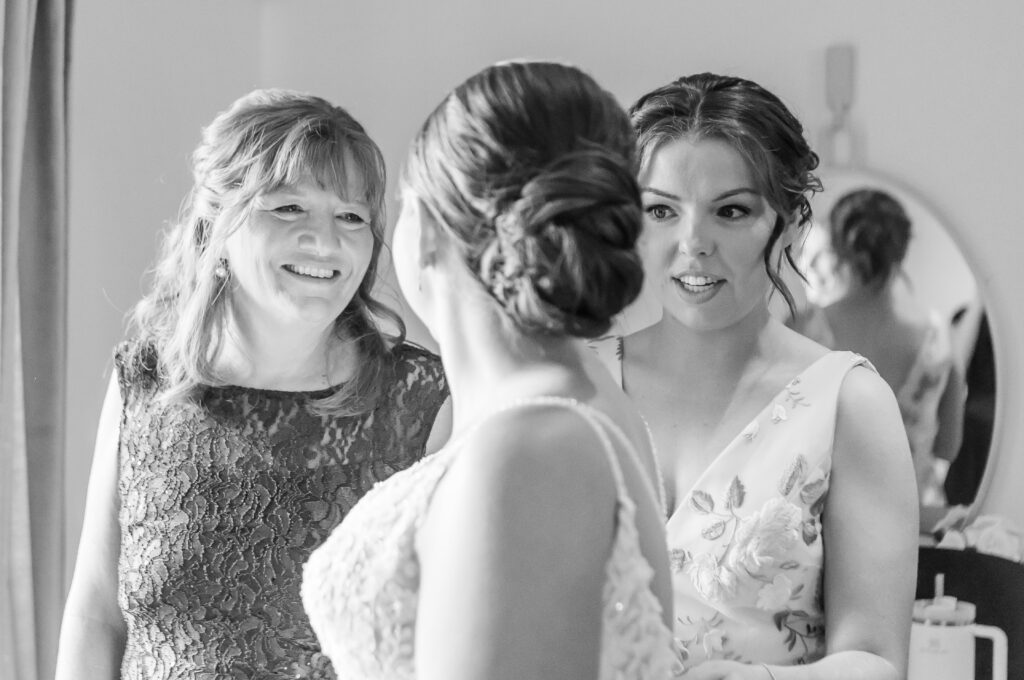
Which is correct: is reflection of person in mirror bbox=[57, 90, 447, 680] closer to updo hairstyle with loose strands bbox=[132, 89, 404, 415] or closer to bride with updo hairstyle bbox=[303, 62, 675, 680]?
updo hairstyle with loose strands bbox=[132, 89, 404, 415]

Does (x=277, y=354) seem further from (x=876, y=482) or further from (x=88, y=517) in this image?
(x=876, y=482)

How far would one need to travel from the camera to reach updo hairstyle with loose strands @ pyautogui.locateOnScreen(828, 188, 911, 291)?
9.93ft

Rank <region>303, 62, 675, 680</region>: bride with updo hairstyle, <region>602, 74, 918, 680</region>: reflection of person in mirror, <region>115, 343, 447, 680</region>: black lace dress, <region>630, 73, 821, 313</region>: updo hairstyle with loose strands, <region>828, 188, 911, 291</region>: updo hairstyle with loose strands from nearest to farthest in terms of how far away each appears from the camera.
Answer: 1. <region>303, 62, 675, 680</region>: bride with updo hairstyle
2. <region>602, 74, 918, 680</region>: reflection of person in mirror
3. <region>630, 73, 821, 313</region>: updo hairstyle with loose strands
4. <region>115, 343, 447, 680</region>: black lace dress
5. <region>828, 188, 911, 291</region>: updo hairstyle with loose strands

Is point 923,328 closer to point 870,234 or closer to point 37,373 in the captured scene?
point 870,234

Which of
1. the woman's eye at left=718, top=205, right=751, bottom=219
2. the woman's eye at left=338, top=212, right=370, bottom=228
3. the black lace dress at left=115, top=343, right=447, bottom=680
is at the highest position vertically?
the woman's eye at left=338, top=212, right=370, bottom=228

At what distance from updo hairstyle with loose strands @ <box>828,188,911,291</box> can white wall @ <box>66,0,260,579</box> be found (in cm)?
169

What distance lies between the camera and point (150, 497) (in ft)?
5.64

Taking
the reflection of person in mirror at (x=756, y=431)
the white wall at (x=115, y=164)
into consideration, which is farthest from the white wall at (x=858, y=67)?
the reflection of person in mirror at (x=756, y=431)

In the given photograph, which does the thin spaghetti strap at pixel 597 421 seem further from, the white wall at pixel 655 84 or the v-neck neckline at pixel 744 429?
the white wall at pixel 655 84

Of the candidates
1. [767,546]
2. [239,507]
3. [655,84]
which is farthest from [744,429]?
[655,84]

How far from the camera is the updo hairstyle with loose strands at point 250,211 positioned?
1.66m

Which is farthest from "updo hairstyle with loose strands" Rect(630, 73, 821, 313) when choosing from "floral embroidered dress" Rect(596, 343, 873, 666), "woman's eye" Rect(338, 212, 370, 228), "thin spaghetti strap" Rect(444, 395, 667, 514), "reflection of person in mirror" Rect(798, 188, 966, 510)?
"reflection of person in mirror" Rect(798, 188, 966, 510)

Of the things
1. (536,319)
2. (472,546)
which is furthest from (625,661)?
(536,319)

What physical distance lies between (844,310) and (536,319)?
231cm
